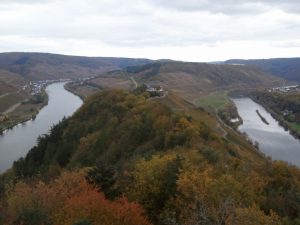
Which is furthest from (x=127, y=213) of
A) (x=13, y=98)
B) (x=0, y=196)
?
(x=13, y=98)

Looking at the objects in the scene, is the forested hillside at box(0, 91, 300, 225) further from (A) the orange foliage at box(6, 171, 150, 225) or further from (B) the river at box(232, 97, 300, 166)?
(B) the river at box(232, 97, 300, 166)

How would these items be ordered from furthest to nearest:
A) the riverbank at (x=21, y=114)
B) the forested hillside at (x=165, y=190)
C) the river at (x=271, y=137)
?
the riverbank at (x=21, y=114) < the river at (x=271, y=137) < the forested hillside at (x=165, y=190)

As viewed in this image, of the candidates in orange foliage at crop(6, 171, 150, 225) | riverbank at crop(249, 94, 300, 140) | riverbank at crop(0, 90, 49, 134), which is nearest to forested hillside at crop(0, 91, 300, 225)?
orange foliage at crop(6, 171, 150, 225)

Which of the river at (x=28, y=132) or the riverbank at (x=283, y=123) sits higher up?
the riverbank at (x=283, y=123)

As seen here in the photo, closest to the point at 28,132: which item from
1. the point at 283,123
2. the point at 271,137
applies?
the point at 271,137

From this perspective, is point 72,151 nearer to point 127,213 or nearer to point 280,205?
point 280,205

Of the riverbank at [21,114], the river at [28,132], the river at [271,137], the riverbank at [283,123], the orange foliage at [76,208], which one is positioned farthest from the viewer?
the riverbank at [21,114]

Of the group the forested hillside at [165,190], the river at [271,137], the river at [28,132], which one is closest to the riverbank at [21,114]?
the river at [28,132]

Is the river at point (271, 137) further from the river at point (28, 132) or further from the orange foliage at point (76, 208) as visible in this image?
the orange foliage at point (76, 208)
